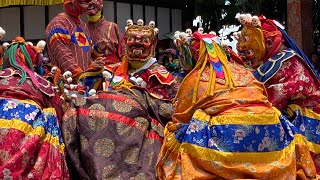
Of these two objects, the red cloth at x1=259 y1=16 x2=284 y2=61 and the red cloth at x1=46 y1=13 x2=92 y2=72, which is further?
the red cloth at x1=46 y1=13 x2=92 y2=72

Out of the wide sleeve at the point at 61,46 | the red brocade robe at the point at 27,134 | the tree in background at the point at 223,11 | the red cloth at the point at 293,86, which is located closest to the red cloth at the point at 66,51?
the wide sleeve at the point at 61,46

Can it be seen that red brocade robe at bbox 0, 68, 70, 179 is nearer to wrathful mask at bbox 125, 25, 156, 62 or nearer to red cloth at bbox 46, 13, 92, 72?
wrathful mask at bbox 125, 25, 156, 62

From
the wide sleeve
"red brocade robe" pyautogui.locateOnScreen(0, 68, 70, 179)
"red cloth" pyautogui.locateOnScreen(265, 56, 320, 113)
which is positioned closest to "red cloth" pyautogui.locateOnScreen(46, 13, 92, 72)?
the wide sleeve

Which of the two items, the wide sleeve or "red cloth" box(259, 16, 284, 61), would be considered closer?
"red cloth" box(259, 16, 284, 61)

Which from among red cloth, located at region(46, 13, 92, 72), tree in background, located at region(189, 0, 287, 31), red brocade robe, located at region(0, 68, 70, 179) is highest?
tree in background, located at region(189, 0, 287, 31)

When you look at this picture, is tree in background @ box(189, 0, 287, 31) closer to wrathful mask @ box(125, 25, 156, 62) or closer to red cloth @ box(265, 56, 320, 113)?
wrathful mask @ box(125, 25, 156, 62)

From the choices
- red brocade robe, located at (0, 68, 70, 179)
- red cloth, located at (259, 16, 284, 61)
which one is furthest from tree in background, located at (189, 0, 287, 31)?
red brocade robe, located at (0, 68, 70, 179)

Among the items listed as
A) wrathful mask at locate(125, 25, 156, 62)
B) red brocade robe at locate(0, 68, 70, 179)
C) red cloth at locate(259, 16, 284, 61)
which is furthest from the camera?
wrathful mask at locate(125, 25, 156, 62)

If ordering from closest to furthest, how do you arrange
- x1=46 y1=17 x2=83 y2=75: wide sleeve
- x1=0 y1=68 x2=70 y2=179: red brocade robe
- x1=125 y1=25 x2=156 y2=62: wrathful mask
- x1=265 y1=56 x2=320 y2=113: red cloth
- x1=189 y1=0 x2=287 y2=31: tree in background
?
x1=0 y1=68 x2=70 y2=179: red brocade robe
x1=265 y1=56 x2=320 y2=113: red cloth
x1=125 y1=25 x2=156 y2=62: wrathful mask
x1=46 y1=17 x2=83 y2=75: wide sleeve
x1=189 y1=0 x2=287 y2=31: tree in background

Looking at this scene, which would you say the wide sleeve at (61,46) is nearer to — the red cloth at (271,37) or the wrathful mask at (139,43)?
the wrathful mask at (139,43)

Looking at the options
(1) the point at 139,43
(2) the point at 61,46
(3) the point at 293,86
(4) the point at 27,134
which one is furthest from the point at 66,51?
(3) the point at 293,86

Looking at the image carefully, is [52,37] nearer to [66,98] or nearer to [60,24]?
[60,24]

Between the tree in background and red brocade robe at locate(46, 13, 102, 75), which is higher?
the tree in background

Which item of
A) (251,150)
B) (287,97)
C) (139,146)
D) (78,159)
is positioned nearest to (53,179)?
(78,159)
